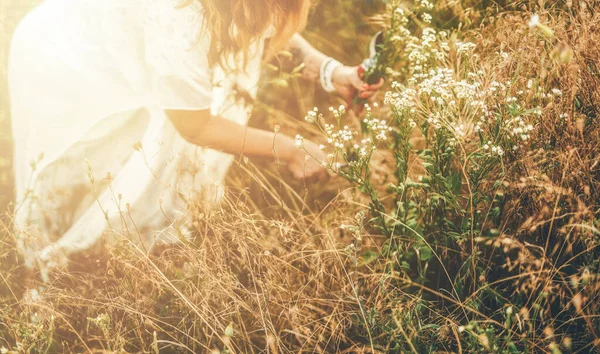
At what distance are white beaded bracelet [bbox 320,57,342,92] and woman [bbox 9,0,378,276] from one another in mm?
190

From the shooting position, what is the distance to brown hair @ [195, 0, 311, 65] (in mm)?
1795

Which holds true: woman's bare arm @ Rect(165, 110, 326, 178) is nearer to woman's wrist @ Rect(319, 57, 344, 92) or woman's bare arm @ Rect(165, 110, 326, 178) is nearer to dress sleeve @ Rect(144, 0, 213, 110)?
dress sleeve @ Rect(144, 0, 213, 110)

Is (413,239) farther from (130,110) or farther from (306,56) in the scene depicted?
(130,110)

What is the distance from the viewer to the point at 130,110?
1775mm

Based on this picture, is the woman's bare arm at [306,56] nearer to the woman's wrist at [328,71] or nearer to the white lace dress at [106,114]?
the woman's wrist at [328,71]

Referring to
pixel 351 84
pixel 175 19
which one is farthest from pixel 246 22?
pixel 351 84

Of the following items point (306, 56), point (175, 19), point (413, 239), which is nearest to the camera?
point (413, 239)

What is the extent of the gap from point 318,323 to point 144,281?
2.07 feet

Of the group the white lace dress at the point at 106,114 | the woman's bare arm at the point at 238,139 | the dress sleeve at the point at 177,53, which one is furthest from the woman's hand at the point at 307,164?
the dress sleeve at the point at 177,53

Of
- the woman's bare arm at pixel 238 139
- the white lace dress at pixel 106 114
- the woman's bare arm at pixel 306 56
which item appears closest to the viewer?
the white lace dress at pixel 106 114

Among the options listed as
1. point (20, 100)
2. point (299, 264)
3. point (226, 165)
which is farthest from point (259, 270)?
point (20, 100)

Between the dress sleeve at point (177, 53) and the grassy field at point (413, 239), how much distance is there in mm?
292

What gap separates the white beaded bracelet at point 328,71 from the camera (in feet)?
6.63

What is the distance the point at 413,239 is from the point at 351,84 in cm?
86
